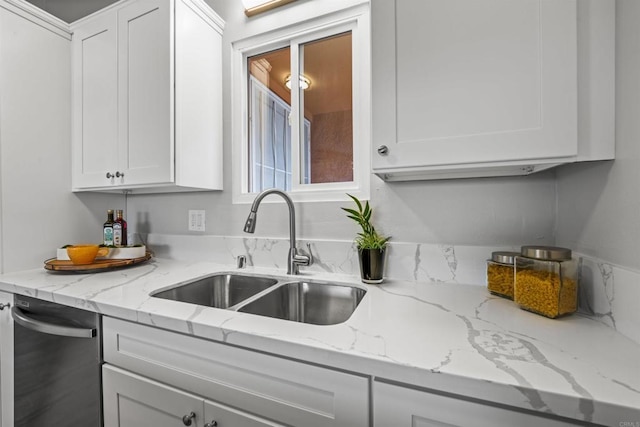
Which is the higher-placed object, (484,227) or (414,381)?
(484,227)

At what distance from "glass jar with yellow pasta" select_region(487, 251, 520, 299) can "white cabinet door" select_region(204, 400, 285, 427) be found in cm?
80

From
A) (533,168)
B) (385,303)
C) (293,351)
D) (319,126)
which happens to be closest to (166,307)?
(293,351)

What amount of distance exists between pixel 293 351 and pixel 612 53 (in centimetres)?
108

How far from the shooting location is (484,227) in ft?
3.59

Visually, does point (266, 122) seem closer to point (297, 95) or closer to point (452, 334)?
point (297, 95)

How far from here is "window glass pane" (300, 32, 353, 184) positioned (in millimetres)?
1405

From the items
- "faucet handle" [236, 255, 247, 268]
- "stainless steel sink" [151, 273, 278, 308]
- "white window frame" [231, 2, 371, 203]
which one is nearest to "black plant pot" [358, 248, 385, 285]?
"white window frame" [231, 2, 371, 203]

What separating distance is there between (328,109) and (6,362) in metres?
1.80

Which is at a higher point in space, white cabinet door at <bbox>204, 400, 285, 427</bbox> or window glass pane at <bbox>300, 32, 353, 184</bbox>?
window glass pane at <bbox>300, 32, 353, 184</bbox>

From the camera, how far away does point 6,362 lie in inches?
44.8

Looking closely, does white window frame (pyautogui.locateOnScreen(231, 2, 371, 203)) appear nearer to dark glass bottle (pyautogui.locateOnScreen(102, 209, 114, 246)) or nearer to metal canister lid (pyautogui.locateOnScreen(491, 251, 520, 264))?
metal canister lid (pyautogui.locateOnScreen(491, 251, 520, 264))

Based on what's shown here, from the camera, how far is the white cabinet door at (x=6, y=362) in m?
1.12

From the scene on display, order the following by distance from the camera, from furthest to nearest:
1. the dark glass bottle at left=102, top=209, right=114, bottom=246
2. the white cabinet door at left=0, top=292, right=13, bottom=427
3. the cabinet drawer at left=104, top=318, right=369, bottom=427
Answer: the dark glass bottle at left=102, top=209, right=114, bottom=246, the white cabinet door at left=0, top=292, right=13, bottom=427, the cabinet drawer at left=104, top=318, right=369, bottom=427

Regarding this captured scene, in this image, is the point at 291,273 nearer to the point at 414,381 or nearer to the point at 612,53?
the point at 414,381
